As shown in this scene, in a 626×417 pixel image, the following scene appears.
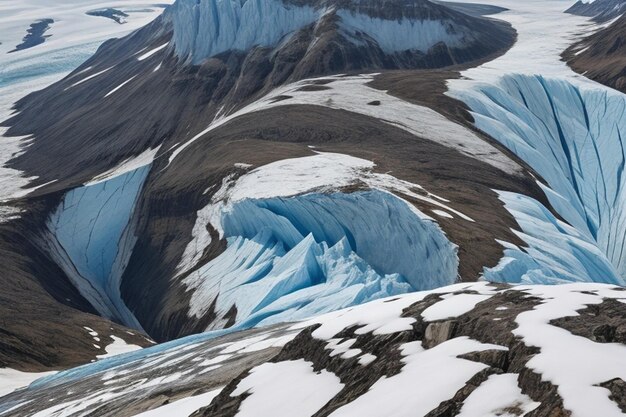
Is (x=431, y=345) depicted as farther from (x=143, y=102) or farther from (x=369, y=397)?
(x=143, y=102)

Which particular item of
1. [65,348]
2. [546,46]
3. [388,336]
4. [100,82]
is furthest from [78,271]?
[546,46]

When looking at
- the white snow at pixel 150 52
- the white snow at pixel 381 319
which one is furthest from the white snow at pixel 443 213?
the white snow at pixel 150 52

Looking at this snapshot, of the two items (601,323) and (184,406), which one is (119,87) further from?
(601,323)

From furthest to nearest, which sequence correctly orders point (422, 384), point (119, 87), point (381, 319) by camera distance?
point (119, 87) → point (381, 319) → point (422, 384)

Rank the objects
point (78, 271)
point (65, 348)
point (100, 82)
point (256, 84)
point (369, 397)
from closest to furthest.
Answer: point (369, 397), point (65, 348), point (78, 271), point (256, 84), point (100, 82)

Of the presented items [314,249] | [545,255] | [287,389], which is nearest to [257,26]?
[314,249]
